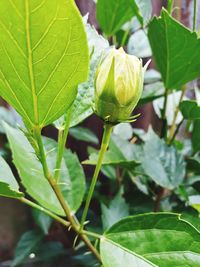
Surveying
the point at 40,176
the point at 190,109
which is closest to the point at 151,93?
the point at 190,109

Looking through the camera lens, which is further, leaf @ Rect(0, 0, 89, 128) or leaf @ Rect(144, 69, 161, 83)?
leaf @ Rect(144, 69, 161, 83)

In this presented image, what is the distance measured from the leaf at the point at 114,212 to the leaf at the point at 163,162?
0.08m

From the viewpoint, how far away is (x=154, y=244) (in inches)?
13.3

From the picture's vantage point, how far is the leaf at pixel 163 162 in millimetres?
483

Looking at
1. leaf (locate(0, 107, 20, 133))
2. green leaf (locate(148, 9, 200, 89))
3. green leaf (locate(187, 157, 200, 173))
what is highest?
green leaf (locate(148, 9, 200, 89))

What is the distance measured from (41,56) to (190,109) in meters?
0.24

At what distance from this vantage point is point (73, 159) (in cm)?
47

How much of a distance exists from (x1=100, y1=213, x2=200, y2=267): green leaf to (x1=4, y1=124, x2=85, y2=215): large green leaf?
0.28 feet

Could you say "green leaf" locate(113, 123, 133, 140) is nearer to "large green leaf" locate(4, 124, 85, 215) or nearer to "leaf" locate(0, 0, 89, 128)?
"large green leaf" locate(4, 124, 85, 215)

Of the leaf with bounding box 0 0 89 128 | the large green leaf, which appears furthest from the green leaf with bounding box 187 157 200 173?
the leaf with bounding box 0 0 89 128

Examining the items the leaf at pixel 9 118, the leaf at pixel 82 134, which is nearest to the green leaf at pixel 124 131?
the leaf at pixel 82 134

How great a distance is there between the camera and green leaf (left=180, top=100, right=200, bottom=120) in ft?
1.48

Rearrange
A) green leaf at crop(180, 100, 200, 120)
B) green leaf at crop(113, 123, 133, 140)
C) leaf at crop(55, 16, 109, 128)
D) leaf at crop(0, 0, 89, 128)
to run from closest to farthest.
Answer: leaf at crop(0, 0, 89, 128) → leaf at crop(55, 16, 109, 128) → green leaf at crop(180, 100, 200, 120) → green leaf at crop(113, 123, 133, 140)

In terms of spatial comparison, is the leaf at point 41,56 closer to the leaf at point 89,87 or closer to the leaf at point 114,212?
the leaf at point 89,87
